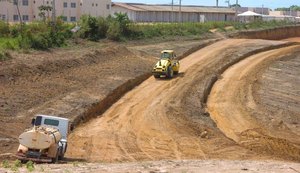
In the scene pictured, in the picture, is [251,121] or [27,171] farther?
[251,121]

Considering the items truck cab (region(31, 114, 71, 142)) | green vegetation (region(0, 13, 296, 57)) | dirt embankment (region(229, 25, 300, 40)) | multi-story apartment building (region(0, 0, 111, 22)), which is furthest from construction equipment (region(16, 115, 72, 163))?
dirt embankment (region(229, 25, 300, 40))

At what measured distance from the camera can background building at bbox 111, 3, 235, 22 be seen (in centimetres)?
9769

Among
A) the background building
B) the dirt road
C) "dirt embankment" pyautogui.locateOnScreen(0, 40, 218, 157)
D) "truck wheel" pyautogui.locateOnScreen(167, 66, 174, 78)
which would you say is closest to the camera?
the dirt road

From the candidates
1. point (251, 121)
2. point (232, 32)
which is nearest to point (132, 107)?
point (251, 121)

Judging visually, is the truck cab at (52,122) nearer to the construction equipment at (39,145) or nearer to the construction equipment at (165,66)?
the construction equipment at (39,145)

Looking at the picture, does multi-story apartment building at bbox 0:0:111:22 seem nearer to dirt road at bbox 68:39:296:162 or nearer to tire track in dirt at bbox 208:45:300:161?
tire track in dirt at bbox 208:45:300:161

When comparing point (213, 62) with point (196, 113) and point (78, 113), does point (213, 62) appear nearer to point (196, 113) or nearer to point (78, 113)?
point (196, 113)

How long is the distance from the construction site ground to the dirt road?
0.17ft

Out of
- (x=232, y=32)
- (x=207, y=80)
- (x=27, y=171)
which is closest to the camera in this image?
(x=27, y=171)

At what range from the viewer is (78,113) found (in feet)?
99.7

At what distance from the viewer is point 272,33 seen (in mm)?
90500

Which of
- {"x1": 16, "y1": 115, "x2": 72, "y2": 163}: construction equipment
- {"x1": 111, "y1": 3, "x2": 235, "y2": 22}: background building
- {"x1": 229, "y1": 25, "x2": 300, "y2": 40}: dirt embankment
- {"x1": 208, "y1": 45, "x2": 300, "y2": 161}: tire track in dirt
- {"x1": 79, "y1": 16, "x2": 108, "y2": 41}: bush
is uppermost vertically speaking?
{"x1": 111, "y1": 3, "x2": 235, "y2": 22}: background building

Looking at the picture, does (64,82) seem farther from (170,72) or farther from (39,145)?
(39,145)

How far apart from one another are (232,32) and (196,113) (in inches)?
A: 1782
